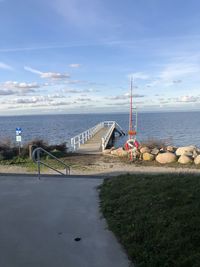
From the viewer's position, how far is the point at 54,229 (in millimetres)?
4832

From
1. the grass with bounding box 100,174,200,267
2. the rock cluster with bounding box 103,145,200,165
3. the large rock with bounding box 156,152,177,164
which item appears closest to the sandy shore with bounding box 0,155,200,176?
the large rock with bounding box 156,152,177,164

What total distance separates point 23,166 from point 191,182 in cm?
951

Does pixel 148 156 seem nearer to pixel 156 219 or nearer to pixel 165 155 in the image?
pixel 165 155

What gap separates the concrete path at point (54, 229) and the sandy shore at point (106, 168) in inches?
245

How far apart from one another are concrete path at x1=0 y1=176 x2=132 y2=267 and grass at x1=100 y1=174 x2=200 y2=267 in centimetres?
20

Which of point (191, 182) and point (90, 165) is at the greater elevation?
point (191, 182)

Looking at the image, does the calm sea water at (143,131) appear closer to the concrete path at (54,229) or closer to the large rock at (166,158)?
the large rock at (166,158)

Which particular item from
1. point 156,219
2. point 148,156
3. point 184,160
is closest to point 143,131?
point 148,156

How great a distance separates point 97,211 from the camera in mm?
5648

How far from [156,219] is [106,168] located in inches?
403

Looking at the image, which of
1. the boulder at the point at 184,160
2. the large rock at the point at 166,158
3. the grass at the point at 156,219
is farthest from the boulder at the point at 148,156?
the grass at the point at 156,219

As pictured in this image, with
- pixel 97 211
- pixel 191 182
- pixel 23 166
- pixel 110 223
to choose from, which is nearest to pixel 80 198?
pixel 97 211

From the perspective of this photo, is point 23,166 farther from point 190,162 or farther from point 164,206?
point 164,206

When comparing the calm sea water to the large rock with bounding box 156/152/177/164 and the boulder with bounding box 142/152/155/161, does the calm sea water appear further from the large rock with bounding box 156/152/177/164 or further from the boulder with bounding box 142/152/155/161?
the large rock with bounding box 156/152/177/164
